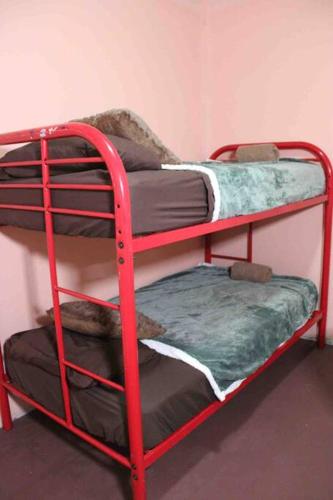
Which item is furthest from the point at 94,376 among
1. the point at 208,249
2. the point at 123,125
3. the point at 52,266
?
the point at 208,249

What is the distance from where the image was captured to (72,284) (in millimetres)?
2574

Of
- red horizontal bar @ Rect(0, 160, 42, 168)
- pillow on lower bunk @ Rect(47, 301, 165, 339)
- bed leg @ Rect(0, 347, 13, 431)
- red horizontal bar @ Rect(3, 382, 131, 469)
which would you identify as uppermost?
red horizontal bar @ Rect(0, 160, 42, 168)

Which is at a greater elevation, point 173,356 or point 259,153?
point 259,153

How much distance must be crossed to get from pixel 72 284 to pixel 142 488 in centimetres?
134

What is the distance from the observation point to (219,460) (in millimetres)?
1971

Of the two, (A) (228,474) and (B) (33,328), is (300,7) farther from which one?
(A) (228,474)

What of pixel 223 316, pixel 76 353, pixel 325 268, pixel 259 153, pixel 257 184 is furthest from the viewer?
pixel 325 268

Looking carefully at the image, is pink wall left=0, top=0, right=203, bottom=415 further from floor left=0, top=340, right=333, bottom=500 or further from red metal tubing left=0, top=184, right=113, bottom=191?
red metal tubing left=0, top=184, right=113, bottom=191

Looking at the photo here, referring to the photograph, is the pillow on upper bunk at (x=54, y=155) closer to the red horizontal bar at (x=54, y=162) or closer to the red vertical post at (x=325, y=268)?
the red horizontal bar at (x=54, y=162)

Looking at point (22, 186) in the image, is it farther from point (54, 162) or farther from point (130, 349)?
point (130, 349)

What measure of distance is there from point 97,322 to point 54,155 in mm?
788

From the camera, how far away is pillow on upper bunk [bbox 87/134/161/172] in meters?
1.57

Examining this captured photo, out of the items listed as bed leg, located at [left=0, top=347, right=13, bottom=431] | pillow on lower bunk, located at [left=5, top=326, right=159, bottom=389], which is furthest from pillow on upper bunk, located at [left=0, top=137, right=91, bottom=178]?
bed leg, located at [left=0, top=347, right=13, bottom=431]

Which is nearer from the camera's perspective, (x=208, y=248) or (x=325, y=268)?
(x=325, y=268)
